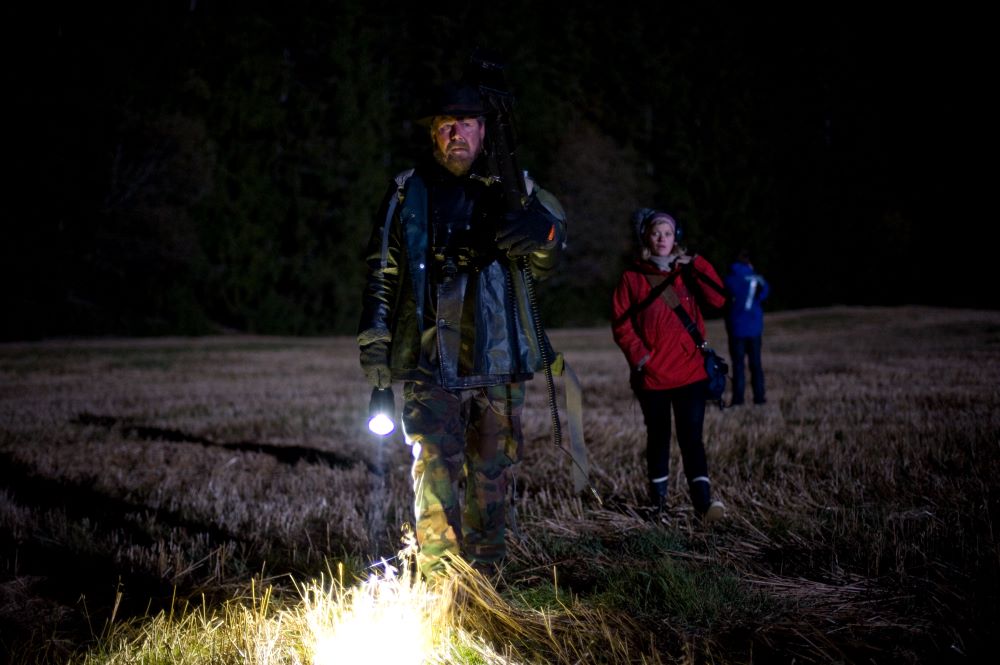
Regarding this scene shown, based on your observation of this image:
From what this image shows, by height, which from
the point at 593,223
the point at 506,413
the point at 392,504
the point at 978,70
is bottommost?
the point at 392,504

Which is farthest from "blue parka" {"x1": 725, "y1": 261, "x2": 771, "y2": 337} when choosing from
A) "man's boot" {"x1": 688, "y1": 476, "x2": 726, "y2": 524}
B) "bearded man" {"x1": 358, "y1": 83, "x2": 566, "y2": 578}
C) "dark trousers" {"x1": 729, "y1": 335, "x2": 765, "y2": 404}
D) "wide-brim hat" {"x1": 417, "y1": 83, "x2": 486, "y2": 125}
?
"wide-brim hat" {"x1": 417, "y1": 83, "x2": 486, "y2": 125}

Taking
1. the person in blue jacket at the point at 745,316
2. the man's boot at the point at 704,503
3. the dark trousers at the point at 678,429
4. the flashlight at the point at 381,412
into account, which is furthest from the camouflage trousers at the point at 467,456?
the person in blue jacket at the point at 745,316

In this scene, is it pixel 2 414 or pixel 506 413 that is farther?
pixel 2 414

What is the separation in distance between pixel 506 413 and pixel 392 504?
1.76 m

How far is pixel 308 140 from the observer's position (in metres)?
33.9

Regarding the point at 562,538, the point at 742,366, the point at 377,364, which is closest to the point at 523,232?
the point at 377,364

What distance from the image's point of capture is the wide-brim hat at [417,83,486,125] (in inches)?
132

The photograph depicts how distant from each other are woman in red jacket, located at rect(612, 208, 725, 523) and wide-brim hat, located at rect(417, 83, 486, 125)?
188cm

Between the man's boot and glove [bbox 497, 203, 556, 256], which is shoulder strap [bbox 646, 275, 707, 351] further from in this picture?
glove [bbox 497, 203, 556, 256]

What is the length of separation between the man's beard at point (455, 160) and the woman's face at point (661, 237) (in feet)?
5.66

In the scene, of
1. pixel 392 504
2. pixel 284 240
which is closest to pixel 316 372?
pixel 392 504

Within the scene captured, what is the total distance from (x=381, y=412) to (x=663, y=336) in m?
2.11

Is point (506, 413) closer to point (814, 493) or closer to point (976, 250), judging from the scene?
point (814, 493)

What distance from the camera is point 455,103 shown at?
3357 millimetres
